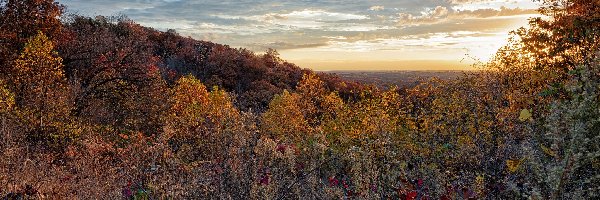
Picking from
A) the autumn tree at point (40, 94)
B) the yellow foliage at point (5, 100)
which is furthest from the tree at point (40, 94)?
the yellow foliage at point (5, 100)

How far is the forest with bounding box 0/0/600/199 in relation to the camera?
18.7 feet

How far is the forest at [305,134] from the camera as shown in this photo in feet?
18.7

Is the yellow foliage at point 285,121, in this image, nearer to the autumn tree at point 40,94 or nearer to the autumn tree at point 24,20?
the autumn tree at point 40,94

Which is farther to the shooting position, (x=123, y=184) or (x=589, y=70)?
(x=123, y=184)

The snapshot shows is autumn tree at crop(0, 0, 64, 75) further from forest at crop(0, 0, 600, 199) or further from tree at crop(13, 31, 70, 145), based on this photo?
tree at crop(13, 31, 70, 145)

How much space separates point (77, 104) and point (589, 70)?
81.8 ft

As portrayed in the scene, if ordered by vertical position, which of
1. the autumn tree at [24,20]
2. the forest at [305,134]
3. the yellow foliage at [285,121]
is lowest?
the yellow foliage at [285,121]

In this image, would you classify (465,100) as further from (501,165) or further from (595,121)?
(595,121)

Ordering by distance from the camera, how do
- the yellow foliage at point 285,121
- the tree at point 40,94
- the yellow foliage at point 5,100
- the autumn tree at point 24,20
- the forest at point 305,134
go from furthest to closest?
the autumn tree at point 24,20, the yellow foliage at point 285,121, the tree at point 40,94, the yellow foliage at point 5,100, the forest at point 305,134

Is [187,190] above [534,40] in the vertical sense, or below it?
below

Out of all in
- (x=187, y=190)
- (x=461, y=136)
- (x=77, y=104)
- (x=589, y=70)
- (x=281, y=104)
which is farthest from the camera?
(x=281, y=104)

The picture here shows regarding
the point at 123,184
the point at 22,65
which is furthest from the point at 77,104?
the point at 123,184

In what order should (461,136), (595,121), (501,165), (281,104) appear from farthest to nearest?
(281,104)
(461,136)
(501,165)
(595,121)

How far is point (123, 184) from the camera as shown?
927 centimetres
